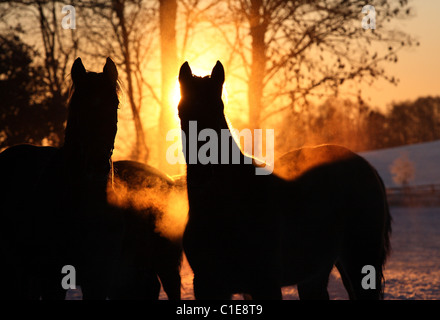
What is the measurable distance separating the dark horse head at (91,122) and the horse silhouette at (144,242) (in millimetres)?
1021

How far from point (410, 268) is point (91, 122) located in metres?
13.9

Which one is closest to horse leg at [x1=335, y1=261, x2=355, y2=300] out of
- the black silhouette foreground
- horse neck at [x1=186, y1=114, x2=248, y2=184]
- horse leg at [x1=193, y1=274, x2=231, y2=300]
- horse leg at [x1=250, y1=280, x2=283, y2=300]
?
horse leg at [x1=250, y1=280, x2=283, y2=300]

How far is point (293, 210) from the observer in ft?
13.5

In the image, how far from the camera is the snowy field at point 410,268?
1096cm

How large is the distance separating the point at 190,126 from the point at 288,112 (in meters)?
8.31

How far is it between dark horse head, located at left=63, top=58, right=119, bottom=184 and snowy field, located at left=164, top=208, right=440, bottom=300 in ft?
7.03

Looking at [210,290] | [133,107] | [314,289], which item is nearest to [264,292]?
[210,290]

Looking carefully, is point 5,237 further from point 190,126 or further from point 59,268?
point 190,126

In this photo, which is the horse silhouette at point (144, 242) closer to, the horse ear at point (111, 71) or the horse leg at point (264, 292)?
the horse ear at point (111, 71)

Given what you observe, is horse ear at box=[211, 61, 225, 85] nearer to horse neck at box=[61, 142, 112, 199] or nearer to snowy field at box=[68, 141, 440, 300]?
horse neck at box=[61, 142, 112, 199]

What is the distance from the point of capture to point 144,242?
217 inches

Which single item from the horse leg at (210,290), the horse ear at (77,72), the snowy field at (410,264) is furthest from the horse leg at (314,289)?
the horse ear at (77,72)

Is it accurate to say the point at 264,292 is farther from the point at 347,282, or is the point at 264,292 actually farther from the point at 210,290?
the point at 347,282
